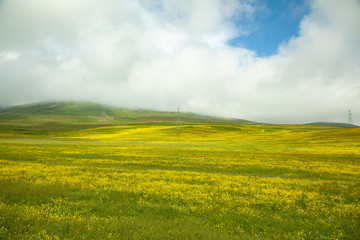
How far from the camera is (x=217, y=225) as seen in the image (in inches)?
384

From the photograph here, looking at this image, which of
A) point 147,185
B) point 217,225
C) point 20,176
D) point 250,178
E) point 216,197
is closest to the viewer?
point 217,225

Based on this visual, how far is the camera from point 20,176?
58.3 feet

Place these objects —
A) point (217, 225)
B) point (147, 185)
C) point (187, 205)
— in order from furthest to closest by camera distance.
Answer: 1. point (147, 185)
2. point (187, 205)
3. point (217, 225)

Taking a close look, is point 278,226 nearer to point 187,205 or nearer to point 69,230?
point 187,205

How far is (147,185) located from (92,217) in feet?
20.1

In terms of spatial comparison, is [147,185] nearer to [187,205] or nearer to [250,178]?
[187,205]

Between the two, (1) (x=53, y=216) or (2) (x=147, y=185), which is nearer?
(1) (x=53, y=216)

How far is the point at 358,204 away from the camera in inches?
502

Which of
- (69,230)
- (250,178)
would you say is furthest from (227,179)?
(69,230)

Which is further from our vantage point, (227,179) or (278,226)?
(227,179)

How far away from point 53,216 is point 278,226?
37.9 ft

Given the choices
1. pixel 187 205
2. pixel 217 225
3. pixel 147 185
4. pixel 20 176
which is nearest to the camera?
pixel 217 225

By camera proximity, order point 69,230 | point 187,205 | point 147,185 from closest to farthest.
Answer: point 69,230 < point 187,205 < point 147,185

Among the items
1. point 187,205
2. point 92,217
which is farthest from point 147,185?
point 92,217
